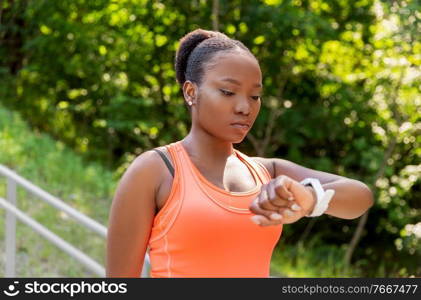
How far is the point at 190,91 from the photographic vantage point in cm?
215

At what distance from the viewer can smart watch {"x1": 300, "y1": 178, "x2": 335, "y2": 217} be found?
1.90m

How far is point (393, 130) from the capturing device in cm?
929

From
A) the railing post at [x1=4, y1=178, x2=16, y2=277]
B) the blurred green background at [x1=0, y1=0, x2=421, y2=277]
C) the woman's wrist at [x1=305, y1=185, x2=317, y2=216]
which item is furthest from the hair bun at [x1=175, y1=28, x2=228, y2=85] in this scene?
the blurred green background at [x1=0, y1=0, x2=421, y2=277]

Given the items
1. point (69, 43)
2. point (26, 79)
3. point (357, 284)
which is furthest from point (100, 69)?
point (357, 284)

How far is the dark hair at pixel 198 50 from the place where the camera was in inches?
83.9

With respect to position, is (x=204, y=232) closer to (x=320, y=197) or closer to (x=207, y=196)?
(x=207, y=196)

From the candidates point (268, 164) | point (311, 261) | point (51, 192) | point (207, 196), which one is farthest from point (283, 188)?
point (311, 261)

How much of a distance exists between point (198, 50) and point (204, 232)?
0.51 metres

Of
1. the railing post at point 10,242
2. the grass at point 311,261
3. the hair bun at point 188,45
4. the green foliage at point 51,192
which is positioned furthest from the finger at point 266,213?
the grass at point 311,261

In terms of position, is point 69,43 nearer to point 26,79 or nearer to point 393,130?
point 26,79

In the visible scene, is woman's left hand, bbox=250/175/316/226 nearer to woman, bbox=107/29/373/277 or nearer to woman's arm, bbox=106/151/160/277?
woman, bbox=107/29/373/277

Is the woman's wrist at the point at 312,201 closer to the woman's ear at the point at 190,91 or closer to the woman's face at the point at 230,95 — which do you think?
the woman's face at the point at 230,95

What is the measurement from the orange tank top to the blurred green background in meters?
5.97

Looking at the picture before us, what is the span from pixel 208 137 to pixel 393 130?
294 inches
